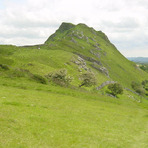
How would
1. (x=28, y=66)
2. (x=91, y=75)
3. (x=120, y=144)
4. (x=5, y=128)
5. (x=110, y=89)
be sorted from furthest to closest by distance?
(x=110, y=89)
(x=28, y=66)
(x=91, y=75)
(x=120, y=144)
(x=5, y=128)

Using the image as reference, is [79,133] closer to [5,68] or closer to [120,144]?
[120,144]

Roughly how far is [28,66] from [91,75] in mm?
39748

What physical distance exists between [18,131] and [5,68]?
46.3m

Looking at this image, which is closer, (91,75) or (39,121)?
(39,121)

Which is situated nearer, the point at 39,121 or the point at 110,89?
the point at 39,121

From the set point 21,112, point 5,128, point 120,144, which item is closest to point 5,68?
point 21,112

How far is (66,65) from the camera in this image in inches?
5133

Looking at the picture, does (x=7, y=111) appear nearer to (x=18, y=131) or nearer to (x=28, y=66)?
(x=18, y=131)

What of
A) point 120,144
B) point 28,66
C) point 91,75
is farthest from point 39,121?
point 28,66

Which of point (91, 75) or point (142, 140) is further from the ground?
point (91, 75)

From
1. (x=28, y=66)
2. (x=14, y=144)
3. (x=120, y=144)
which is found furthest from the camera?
(x=28, y=66)

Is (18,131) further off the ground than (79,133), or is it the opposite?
(18,131)

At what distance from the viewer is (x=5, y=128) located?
16250 mm

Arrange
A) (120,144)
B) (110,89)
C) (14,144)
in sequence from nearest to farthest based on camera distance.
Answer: (14,144) < (120,144) < (110,89)
